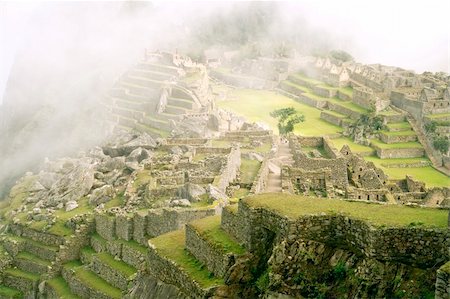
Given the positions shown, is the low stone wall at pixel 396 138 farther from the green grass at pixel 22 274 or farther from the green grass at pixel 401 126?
the green grass at pixel 22 274

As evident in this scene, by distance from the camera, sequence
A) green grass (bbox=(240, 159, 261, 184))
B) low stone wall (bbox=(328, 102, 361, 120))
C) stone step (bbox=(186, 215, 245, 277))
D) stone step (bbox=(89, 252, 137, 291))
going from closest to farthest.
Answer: stone step (bbox=(186, 215, 245, 277)) → stone step (bbox=(89, 252, 137, 291)) → green grass (bbox=(240, 159, 261, 184)) → low stone wall (bbox=(328, 102, 361, 120))

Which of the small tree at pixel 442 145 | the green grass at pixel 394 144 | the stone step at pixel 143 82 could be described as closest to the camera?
the stone step at pixel 143 82

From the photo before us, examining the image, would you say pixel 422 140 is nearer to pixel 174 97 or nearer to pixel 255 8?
pixel 174 97

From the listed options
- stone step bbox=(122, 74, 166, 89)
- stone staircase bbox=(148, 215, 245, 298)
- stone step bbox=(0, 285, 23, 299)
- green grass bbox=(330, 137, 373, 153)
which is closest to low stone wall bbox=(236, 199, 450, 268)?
stone staircase bbox=(148, 215, 245, 298)

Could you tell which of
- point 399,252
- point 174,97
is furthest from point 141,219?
point 174,97

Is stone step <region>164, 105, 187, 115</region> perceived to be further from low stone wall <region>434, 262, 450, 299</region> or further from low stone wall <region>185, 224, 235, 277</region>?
low stone wall <region>434, 262, 450, 299</region>

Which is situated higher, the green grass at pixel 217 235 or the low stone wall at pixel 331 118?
the green grass at pixel 217 235

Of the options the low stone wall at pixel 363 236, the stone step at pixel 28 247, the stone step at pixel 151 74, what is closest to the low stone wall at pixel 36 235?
the stone step at pixel 28 247
